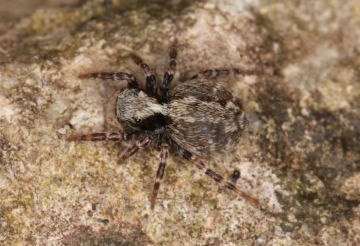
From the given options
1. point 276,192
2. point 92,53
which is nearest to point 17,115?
point 92,53

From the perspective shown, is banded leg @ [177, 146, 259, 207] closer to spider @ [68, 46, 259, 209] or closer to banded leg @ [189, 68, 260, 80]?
spider @ [68, 46, 259, 209]

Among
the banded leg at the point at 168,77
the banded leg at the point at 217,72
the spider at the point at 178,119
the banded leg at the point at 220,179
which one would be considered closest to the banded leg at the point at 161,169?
the spider at the point at 178,119

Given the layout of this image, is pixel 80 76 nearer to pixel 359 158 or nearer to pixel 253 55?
pixel 253 55

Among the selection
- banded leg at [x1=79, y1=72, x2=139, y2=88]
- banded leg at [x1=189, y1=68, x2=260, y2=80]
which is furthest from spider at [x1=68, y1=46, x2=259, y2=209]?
banded leg at [x1=189, y1=68, x2=260, y2=80]

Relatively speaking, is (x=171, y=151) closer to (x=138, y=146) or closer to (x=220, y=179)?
(x=138, y=146)

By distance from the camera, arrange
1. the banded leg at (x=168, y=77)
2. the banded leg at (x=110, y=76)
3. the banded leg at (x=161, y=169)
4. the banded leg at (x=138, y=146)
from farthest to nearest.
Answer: the banded leg at (x=168, y=77) → the banded leg at (x=110, y=76) → the banded leg at (x=138, y=146) → the banded leg at (x=161, y=169)

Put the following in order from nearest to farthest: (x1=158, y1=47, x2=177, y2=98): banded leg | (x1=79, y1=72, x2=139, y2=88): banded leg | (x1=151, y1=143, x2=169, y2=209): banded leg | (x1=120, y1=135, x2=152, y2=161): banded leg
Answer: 1. (x1=151, y1=143, x2=169, y2=209): banded leg
2. (x1=120, y1=135, x2=152, y2=161): banded leg
3. (x1=79, y1=72, x2=139, y2=88): banded leg
4. (x1=158, y1=47, x2=177, y2=98): banded leg

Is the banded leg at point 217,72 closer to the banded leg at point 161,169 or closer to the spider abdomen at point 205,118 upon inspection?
the spider abdomen at point 205,118
